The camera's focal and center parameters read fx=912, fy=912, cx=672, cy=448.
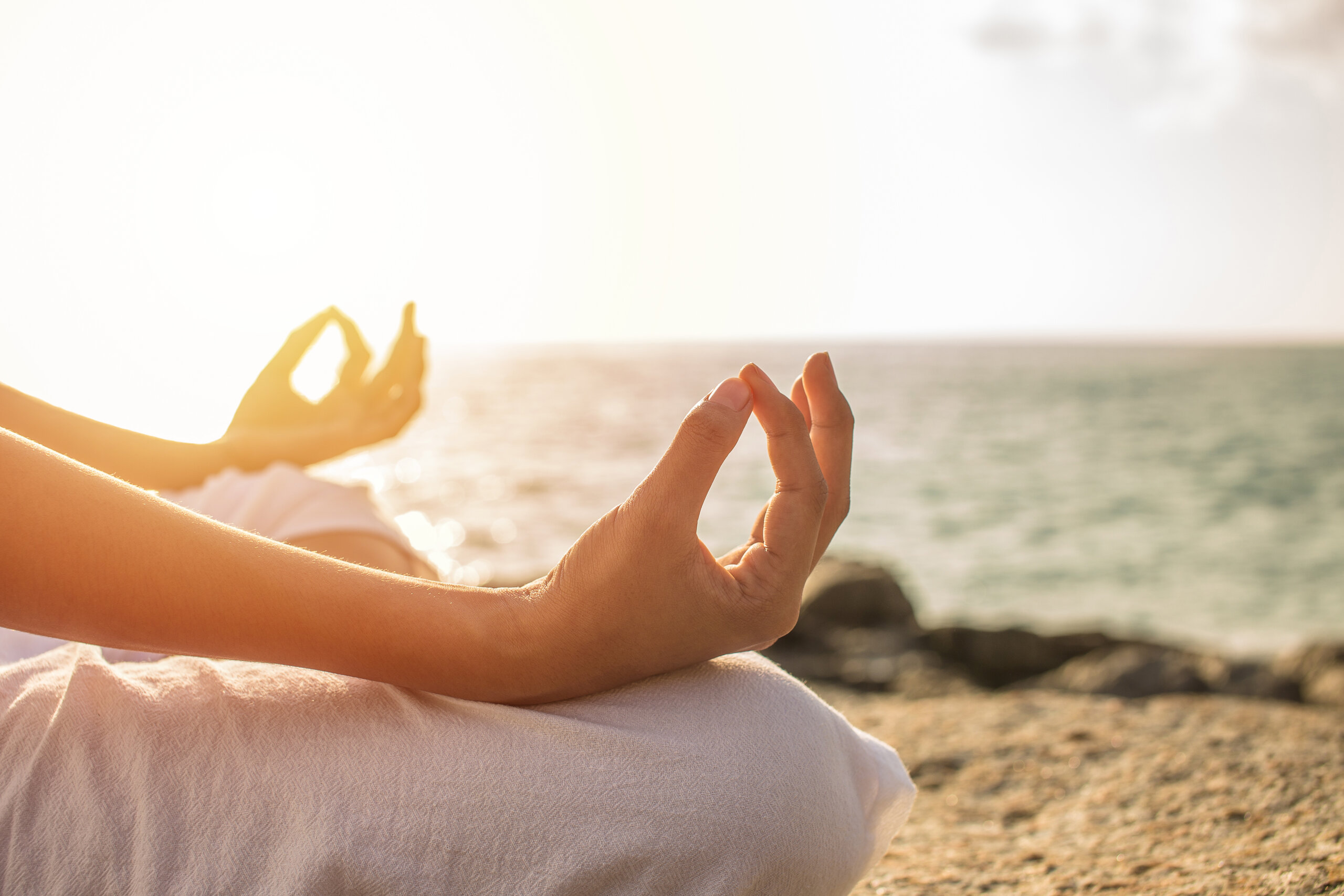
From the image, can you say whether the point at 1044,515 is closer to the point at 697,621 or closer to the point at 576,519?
the point at 576,519

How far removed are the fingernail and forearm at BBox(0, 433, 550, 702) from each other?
10.1 inches

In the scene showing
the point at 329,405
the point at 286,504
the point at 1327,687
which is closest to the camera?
the point at 286,504

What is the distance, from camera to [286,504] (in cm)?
154

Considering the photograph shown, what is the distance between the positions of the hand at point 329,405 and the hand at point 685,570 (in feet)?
3.46

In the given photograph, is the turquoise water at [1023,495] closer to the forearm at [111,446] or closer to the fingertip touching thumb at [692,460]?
the forearm at [111,446]

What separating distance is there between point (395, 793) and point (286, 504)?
908mm

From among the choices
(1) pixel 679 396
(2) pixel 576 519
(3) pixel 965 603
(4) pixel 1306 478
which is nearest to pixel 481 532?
(2) pixel 576 519

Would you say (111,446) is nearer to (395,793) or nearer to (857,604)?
(395,793)

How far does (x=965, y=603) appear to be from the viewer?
327 inches

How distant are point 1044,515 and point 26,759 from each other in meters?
12.5

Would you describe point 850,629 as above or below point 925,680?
below

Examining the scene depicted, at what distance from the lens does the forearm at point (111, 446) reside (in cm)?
136

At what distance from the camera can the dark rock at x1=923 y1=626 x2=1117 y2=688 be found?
14.7ft

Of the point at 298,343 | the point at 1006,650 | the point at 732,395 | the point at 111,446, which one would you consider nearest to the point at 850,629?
the point at 1006,650
